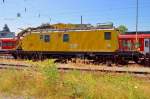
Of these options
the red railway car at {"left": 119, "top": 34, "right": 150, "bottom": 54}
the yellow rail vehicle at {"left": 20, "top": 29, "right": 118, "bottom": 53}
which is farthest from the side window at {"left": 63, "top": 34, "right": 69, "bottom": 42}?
the red railway car at {"left": 119, "top": 34, "right": 150, "bottom": 54}

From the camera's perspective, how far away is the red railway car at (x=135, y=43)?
31323 millimetres

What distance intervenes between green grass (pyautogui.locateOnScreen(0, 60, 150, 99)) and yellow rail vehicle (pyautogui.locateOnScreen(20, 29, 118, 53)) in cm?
1639

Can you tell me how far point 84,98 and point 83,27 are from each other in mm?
21946

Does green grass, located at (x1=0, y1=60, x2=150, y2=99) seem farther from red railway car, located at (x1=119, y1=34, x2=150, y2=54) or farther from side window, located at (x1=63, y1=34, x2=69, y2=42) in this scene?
red railway car, located at (x1=119, y1=34, x2=150, y2=54)

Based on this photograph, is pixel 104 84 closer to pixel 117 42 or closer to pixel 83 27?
Answer: pixel 117 42

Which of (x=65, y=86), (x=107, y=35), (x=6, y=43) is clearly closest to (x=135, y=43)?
(x=107, y=35)

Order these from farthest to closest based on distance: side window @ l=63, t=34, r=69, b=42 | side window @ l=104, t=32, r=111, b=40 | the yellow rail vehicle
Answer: side window @ l=63, t=34, r=69, b=42 → the yellow rail vehicle → side window @ l=104, t=32, r=111, b=40

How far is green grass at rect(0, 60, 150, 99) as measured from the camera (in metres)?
10.2

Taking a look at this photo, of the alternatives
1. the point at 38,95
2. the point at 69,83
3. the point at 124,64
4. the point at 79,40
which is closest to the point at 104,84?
the point at 69,83

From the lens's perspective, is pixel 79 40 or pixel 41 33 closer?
pixel 79 40

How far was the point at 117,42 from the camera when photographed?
1171 inches

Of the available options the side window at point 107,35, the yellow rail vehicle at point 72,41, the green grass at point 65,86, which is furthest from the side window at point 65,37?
the green grass at point 65,86

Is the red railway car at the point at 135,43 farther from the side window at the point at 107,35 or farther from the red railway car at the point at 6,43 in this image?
the red railway car at the point at 6,43

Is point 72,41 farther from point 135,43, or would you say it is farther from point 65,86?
point 65,86
